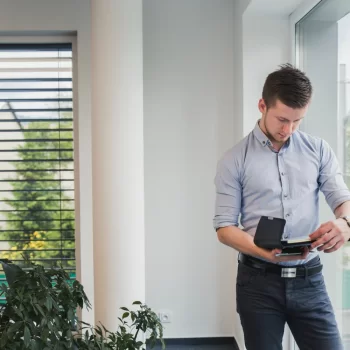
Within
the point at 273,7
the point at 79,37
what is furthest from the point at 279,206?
the point at 79,37

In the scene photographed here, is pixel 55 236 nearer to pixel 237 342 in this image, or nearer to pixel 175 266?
pixel 175 266

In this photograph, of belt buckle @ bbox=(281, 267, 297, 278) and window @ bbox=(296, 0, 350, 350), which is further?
window @ bbox=(296, 0, 350, 350)

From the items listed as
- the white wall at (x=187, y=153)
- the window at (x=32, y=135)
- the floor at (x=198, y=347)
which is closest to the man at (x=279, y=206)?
the white wall at (x=187, y=153)

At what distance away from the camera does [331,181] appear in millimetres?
1862

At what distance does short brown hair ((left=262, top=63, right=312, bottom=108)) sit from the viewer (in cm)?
173

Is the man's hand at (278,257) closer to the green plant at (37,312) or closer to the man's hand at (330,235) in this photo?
the man's hand at (330,235)

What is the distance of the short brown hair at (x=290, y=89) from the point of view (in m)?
1.73

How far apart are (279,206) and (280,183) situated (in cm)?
8

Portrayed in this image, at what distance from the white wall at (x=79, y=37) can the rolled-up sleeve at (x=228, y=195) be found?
1.70m

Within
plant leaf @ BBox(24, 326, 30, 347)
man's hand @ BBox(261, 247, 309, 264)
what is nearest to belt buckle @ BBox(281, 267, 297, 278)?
man's hand @ BBox(261, 247, 309, 264)

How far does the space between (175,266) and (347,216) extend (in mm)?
1881

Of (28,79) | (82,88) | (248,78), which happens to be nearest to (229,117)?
(248,78)

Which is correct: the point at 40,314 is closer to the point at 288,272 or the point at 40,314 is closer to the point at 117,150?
the point at 288,272

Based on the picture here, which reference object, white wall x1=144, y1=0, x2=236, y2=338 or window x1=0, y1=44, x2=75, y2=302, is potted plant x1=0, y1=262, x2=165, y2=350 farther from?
window x1=0, y1=44, x2=75, y2=302
